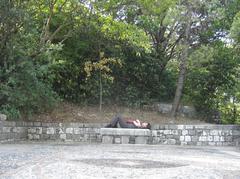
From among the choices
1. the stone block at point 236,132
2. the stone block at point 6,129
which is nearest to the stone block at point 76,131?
the stone block at point 6,129

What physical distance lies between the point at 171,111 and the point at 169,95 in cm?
200

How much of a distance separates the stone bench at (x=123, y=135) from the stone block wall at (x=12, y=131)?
268 centimetres

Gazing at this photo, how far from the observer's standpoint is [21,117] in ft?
45.1

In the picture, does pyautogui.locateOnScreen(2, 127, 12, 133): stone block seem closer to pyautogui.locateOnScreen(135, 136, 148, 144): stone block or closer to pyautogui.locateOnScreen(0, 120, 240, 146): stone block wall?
pyautogui.locateOnScreen(0, 120, 240, 146): stone block wall

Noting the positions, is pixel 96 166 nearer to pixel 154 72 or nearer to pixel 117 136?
pixel 117 136

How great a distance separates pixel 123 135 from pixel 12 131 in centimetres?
340

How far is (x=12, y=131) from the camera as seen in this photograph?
487 inches

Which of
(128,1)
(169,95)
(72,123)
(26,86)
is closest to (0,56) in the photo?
(26,86)

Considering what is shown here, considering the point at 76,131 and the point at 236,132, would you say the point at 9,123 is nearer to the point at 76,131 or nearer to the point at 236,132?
the point at 76,131

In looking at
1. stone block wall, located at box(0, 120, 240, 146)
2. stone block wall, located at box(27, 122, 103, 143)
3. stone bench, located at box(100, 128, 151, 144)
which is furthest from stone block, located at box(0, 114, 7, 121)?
stone bench, located at box(100, 128, 151, 144)

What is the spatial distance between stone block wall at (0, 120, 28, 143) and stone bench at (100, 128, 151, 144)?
2.68 m

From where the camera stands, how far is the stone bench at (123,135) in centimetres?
1273

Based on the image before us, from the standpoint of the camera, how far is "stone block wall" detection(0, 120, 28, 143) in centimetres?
1165

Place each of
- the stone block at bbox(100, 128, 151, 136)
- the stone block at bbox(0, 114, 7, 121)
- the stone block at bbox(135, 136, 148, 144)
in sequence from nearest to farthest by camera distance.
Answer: the stone block at bbox(0, 114, 7, 121) < the stone block at bbox(100, 128, 151, 136) < the stone block at bbox(135, 136, 148, 144)
